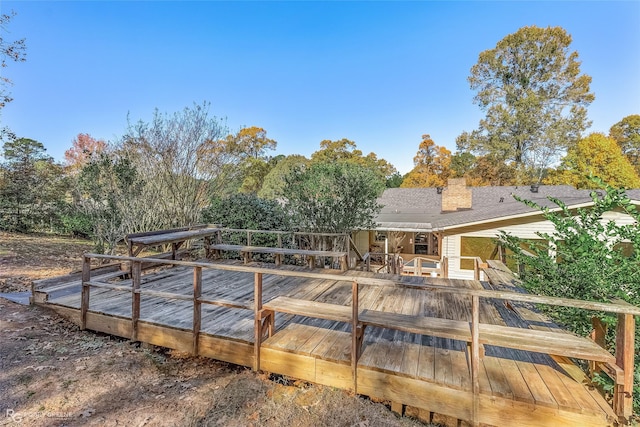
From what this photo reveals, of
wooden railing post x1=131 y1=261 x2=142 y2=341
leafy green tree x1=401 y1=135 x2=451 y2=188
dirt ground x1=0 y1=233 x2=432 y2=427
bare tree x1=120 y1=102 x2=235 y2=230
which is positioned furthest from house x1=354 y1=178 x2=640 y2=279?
leafy green tree x1=401 y1=135 x2=451 y2=188

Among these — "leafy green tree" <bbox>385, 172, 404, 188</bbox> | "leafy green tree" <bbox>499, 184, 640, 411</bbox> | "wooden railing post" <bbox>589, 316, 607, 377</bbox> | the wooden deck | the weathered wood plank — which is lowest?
the wooden deck

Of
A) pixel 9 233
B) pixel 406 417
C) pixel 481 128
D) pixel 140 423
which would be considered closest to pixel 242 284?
pixel 140 423

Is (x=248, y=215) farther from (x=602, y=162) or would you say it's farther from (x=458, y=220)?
(x=602, y=162)

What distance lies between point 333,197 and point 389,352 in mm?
5791

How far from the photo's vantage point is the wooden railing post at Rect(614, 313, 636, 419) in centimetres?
217

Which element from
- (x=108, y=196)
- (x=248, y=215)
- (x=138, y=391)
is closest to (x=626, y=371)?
(x=138, y=391)

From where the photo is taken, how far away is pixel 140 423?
2.65 meters

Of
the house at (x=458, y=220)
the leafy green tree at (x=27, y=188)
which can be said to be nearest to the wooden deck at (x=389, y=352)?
the house at (x=458, y=220)

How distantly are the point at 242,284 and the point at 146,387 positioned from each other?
2594 mm

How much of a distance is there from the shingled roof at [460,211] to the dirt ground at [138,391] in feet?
29.9

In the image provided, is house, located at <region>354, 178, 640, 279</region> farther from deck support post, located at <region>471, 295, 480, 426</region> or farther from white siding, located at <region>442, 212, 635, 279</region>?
deck support post, located at <region>471, 295, 480, 426</region>

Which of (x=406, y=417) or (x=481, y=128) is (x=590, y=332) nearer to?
(x=406, y=417)

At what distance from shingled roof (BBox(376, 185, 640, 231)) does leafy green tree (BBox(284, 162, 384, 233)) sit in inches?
131

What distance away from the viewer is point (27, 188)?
12477 millimetres
